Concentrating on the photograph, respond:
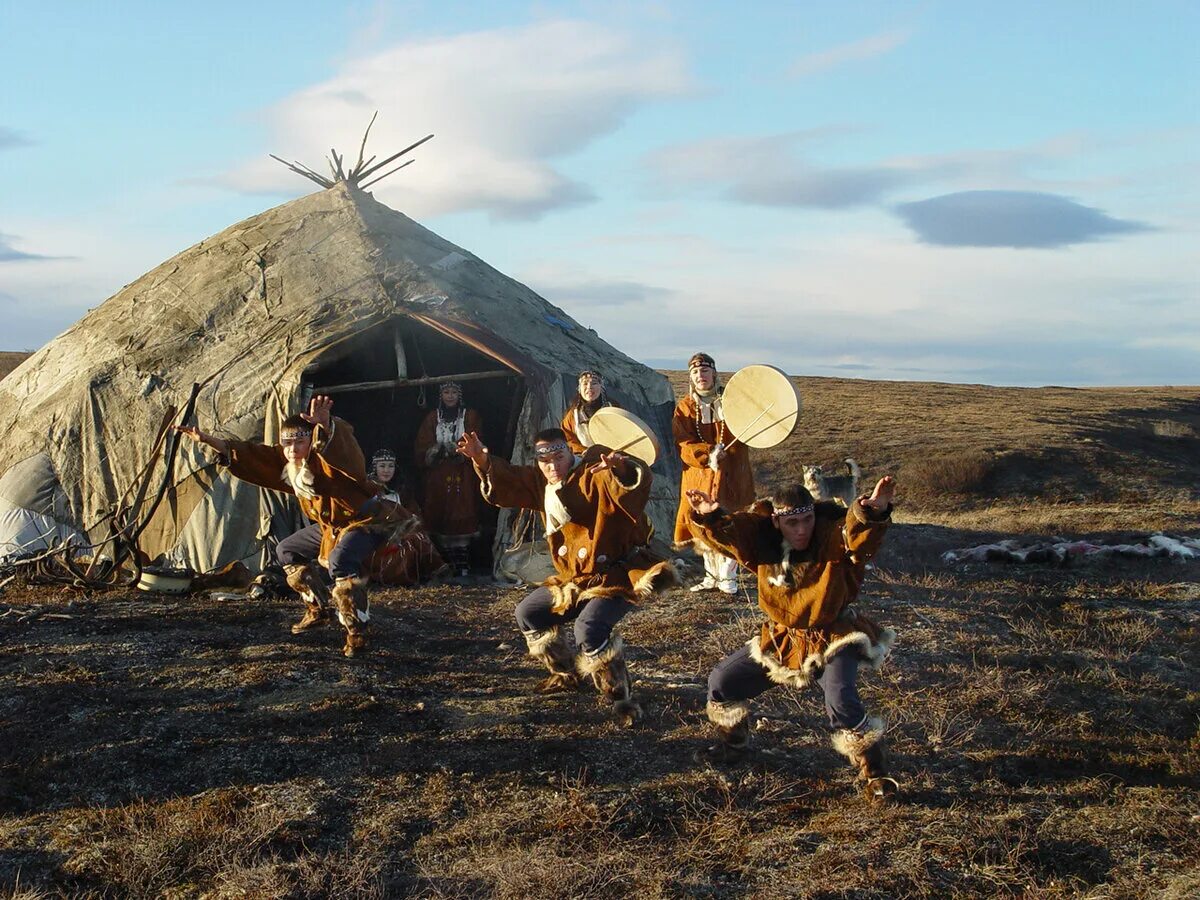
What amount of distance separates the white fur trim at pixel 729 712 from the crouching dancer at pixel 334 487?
276 centimetres

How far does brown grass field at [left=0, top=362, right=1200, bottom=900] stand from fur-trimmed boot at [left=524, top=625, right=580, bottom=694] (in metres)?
0.16

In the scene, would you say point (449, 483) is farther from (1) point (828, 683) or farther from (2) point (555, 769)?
(1) point (828, 683)

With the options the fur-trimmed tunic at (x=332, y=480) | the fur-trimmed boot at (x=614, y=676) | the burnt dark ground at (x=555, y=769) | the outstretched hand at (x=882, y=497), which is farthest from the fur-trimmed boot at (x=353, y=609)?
the outstretched hand at (x=882, y=497)

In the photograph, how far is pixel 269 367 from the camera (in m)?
10.1

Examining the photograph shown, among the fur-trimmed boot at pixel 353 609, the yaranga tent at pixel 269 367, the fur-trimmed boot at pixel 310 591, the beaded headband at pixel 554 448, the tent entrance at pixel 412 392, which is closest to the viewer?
Result: the beaded headband at pixel 554 448

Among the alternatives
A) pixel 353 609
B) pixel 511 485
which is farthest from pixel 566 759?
pixel 353 609

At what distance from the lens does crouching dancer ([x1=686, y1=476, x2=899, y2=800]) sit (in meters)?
4.90

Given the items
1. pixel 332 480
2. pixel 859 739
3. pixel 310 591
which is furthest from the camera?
pixel 310 591

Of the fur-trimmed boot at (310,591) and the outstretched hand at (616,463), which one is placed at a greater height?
the outstretched hand at (616,463)

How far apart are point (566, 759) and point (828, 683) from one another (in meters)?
1.33

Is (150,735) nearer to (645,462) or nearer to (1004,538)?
(645,462)

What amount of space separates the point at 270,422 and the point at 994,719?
6479 mm

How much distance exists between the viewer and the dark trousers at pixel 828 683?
16.1 ft

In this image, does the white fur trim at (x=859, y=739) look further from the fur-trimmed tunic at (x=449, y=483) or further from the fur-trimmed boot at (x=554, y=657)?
the fur-trimmed tunic at (x=449, y=483)
